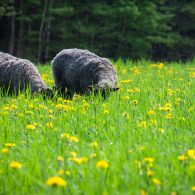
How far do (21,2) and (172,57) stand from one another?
36.5ft

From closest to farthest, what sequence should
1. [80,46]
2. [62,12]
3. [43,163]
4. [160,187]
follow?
[160,187], [43,163], [62,12], [80,46]

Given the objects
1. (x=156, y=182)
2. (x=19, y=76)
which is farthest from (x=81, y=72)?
(x=156, y=182)

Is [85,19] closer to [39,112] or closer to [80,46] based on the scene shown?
[80,46]

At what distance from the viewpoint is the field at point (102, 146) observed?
9.55ft

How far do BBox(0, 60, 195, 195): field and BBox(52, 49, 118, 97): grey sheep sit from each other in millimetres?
752

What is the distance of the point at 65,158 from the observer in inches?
135

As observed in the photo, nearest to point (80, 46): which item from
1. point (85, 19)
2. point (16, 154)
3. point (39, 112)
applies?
point (85, 19)

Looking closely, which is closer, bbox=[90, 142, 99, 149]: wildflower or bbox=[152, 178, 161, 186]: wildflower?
bbox=[152, 178, 161, 186]: wildflower

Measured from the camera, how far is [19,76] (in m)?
7.64

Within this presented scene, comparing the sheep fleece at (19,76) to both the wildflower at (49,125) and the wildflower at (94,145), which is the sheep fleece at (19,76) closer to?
the wildflower at (49,125)

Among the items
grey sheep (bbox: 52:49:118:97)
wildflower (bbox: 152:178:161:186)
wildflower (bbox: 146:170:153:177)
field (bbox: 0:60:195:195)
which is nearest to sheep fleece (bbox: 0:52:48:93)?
grey sheep (bbox: 52:49:118:97)

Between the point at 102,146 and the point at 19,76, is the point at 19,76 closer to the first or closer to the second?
the point at 19,76

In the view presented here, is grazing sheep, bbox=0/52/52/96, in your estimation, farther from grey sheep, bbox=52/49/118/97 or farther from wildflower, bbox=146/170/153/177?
wildflower, bbox=146/170/153/177

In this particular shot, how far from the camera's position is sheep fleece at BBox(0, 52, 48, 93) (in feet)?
24.1
